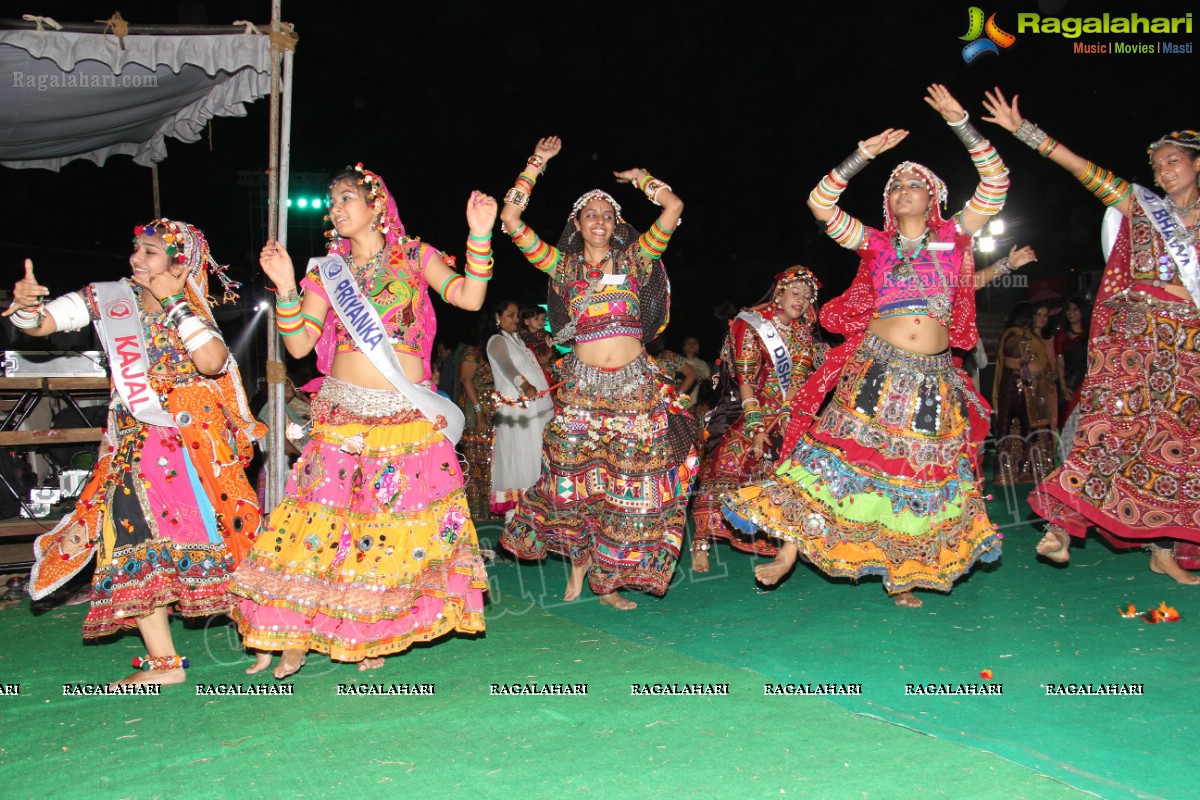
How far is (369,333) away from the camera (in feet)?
13.0

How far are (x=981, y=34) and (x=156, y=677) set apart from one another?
9320 mm

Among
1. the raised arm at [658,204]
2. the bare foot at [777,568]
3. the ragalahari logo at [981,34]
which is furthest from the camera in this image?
the ragalahari logo at [981,34]

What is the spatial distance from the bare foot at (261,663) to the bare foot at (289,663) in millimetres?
108

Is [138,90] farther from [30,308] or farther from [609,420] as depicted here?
[609,420]

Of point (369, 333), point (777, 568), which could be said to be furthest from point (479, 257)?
point (777, 568)

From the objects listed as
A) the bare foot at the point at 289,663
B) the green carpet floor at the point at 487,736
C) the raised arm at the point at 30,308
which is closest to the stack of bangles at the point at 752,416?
the green carpet floor at the point at 487,736

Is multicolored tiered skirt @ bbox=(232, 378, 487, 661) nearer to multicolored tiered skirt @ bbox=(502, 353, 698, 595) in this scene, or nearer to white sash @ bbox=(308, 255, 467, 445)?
white sash @ bbox=(308, 255, 467, 445)

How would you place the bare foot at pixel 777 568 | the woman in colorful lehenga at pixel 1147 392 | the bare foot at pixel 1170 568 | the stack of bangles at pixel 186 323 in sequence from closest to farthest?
1. the stack of bangles at pixel 186 323
2. the bare foot at pixel 777 568
3. the woman in colorful lehenga at pixel 1147 392
4. the bare foot at pixel 1170 568

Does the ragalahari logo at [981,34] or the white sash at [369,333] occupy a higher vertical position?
the ragalahari logo at [981,34]

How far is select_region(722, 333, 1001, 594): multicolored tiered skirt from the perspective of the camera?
4.79 m

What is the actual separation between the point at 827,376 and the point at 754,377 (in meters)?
0.79

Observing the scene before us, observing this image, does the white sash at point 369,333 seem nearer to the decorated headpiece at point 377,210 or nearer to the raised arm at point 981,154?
the decorated headpiece at point 377,210

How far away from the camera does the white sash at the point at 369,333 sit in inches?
156

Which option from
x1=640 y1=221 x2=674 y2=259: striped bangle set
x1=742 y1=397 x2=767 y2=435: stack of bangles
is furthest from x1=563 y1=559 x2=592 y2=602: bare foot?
x1=640 y1=221 x2=674 y2=259: striped bangle set
